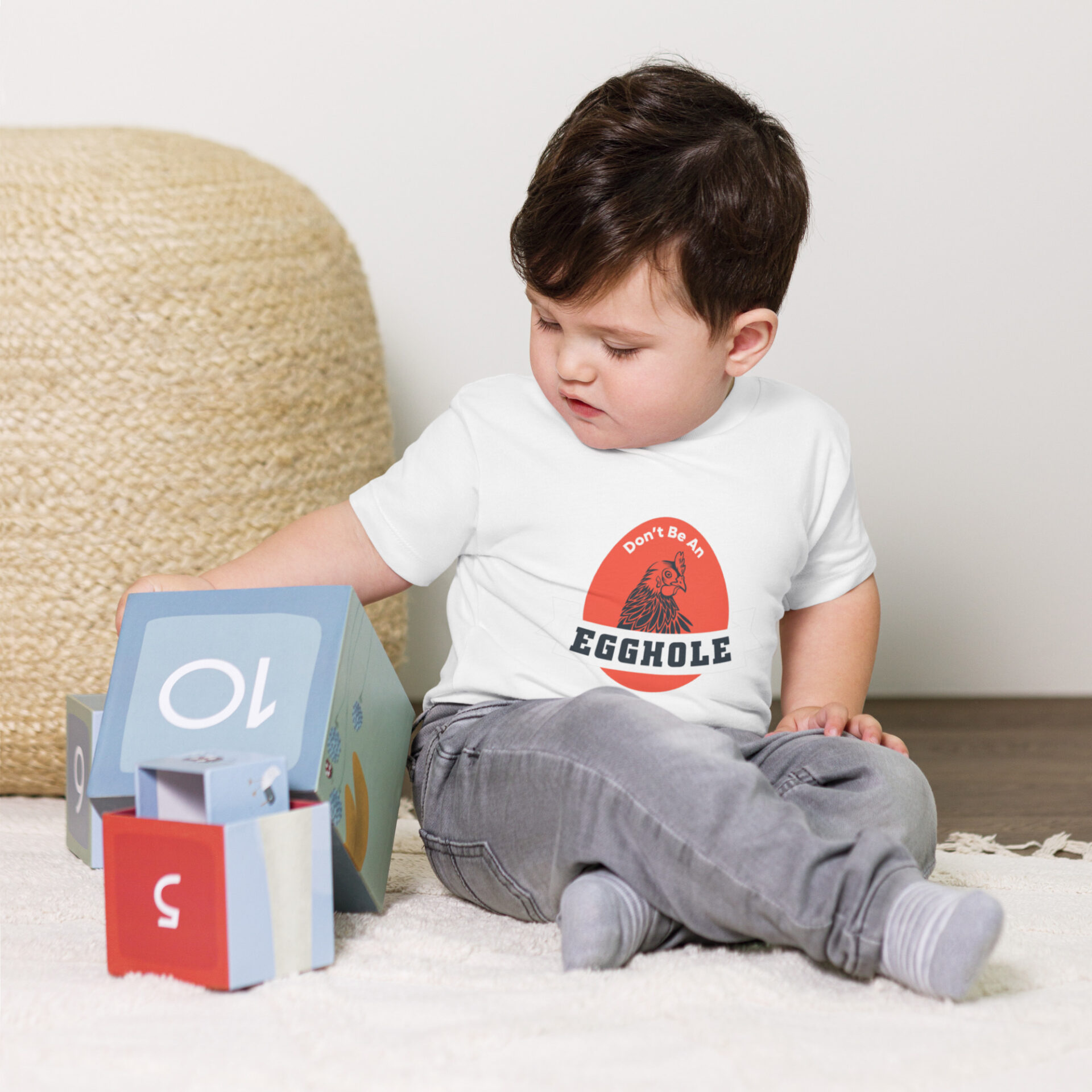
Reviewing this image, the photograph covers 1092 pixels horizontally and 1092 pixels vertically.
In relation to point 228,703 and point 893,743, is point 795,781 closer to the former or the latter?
point 893,743

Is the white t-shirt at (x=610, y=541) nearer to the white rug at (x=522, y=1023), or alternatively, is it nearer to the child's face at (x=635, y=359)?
the child's face at (x=635, y=359)

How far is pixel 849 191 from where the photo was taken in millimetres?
1663

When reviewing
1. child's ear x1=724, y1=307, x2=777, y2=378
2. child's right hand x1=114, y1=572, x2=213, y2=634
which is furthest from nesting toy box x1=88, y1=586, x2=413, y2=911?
child's ear x1=724, y1=307, x2=777, y2=378

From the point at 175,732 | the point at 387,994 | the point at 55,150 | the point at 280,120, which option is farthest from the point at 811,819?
the point at 280,120

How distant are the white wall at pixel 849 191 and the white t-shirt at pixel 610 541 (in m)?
0.78

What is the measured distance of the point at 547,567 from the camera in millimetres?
870

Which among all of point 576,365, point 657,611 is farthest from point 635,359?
point 657,611

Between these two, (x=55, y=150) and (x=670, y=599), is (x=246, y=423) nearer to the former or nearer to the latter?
(x=55, y=150)

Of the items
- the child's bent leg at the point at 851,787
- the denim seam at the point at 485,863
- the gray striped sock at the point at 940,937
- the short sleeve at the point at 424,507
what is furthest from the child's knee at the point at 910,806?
the short sleeve at the point at 424,507

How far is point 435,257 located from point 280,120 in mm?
277

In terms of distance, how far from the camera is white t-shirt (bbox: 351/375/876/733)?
85 cm

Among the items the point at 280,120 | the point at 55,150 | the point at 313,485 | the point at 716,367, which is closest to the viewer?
the point at 716,367

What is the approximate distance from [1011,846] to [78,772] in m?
0.82

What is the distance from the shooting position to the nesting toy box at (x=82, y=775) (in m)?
0.92
